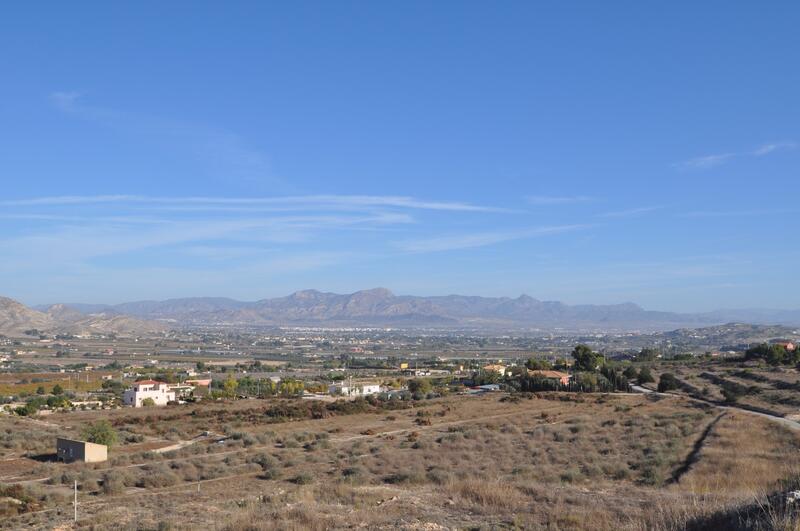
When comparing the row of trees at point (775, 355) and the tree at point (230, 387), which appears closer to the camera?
the tree at point (230, 387)

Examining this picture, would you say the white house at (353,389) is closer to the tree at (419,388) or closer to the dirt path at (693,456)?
the tree at (419,388)

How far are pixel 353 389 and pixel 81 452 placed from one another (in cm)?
4504

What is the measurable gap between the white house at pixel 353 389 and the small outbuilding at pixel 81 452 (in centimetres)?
4200

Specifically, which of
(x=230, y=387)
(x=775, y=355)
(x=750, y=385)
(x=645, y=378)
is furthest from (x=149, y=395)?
(x=775, y=355)

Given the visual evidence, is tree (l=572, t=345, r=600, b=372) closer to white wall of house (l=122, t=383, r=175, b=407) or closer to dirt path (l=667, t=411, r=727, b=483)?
white wall of house (l=122, t=383, r=175, b=407)

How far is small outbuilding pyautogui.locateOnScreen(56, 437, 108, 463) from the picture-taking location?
3048 centimetres

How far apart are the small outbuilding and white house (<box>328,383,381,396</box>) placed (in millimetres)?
41998

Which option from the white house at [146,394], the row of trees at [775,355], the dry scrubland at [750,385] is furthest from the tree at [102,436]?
the row of trees at [775,355]

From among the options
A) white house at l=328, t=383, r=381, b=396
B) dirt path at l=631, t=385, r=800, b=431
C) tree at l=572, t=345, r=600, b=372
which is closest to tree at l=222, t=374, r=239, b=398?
white house at l=328, t=383, r=381, b=396

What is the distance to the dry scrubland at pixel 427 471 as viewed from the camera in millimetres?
13461

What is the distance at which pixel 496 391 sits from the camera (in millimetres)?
71188

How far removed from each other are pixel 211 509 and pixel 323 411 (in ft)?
117

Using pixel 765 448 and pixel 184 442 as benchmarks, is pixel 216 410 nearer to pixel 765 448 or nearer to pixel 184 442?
pixel 184 442

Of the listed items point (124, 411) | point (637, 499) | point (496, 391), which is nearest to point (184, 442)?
point (124, 411)
